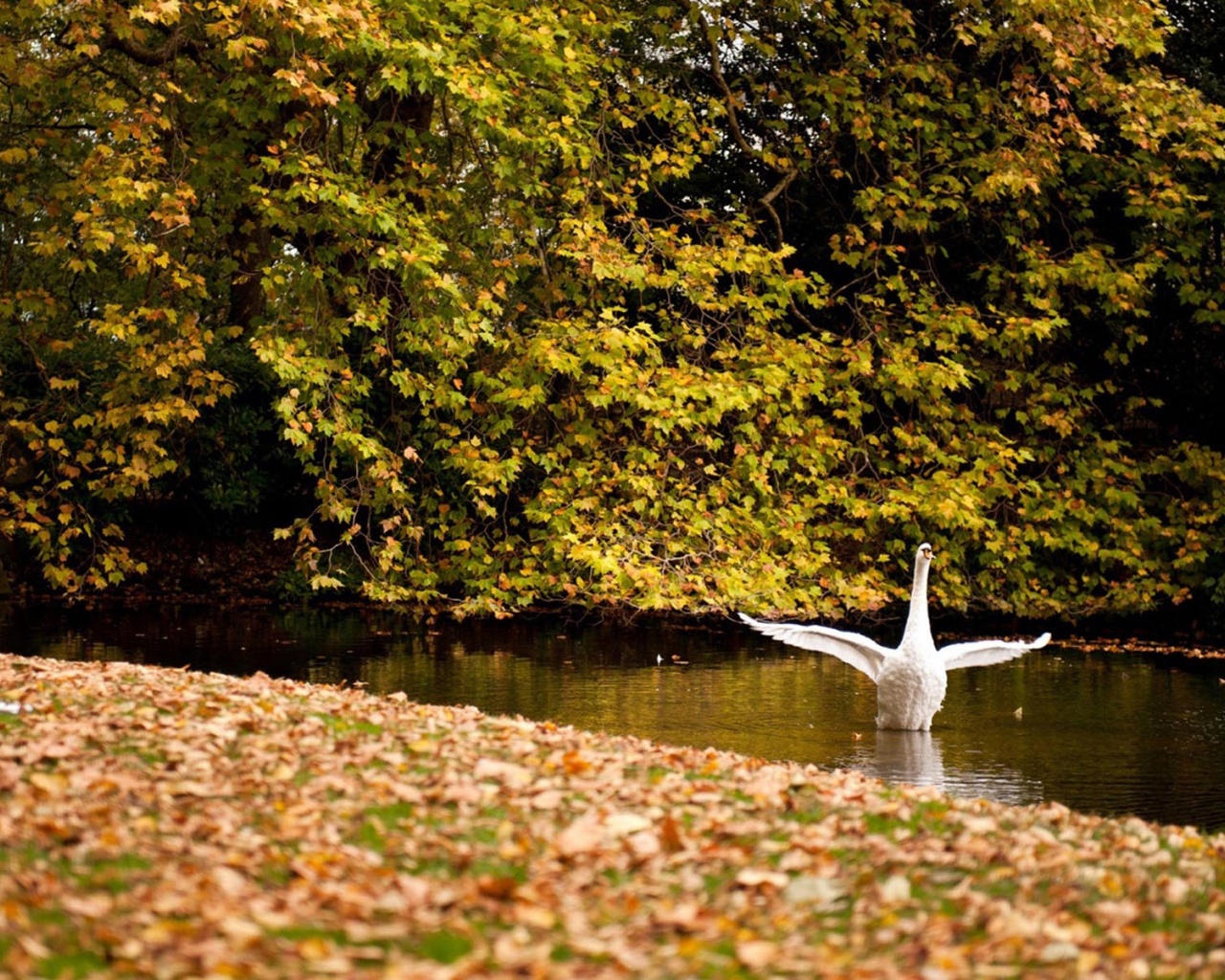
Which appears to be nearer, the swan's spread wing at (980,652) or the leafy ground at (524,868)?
the leafy ground at (524,868)

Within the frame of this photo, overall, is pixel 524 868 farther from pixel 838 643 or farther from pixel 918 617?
pixel 838 643

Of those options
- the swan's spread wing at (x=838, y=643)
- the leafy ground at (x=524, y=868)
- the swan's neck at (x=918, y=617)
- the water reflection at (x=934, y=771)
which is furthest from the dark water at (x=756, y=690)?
the leafy ground at (x=524, y=868)

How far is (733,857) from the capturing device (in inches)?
241

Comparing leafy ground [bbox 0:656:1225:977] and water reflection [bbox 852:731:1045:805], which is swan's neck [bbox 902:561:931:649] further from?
leafy ground [bbox 0:656:1225:977]

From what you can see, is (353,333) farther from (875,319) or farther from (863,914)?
(863,914)

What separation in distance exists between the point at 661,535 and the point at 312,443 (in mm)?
4492

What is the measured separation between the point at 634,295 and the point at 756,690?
8566mm

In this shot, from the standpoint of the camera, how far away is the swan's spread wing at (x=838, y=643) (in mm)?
13875

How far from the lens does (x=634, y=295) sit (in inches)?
902

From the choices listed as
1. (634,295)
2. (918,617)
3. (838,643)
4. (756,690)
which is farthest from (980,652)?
(634,295)

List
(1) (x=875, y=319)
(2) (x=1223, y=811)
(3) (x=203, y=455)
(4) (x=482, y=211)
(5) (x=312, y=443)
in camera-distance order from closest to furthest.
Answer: (2) (x=1223, y=811), (5) (x=312, y=443), (4) (x=482, y=211), (1) (x=875, y=319), (3) (x=203, y=455)

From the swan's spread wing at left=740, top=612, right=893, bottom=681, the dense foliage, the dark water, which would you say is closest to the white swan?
the swan's spread wing at left=740, top=612, right=893, bottom=681

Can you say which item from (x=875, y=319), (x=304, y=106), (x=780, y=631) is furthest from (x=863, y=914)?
(x=875, y=319)

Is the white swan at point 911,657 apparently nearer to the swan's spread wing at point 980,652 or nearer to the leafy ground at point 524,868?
the swan's spread wing at point 980,652
